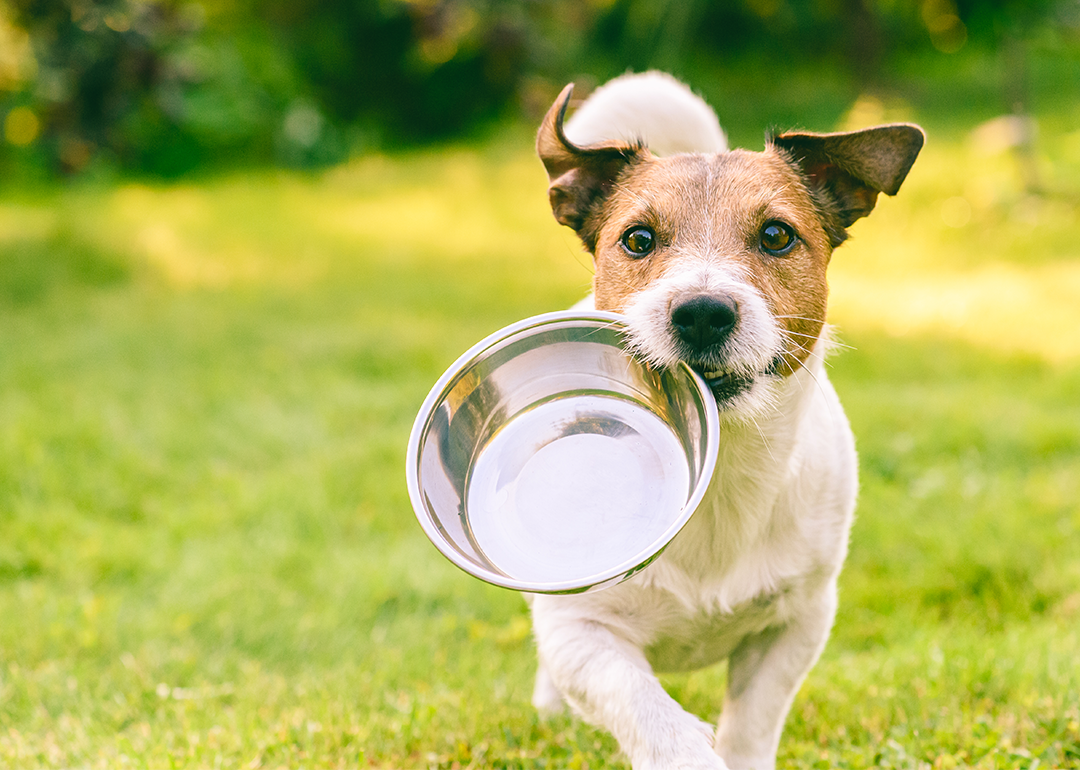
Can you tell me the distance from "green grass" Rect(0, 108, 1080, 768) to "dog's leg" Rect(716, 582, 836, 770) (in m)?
0.26

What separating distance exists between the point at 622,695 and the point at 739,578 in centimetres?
52

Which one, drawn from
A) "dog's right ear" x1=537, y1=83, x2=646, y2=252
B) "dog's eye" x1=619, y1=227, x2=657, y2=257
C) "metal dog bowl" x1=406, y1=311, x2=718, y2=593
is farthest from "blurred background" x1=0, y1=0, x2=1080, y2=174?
"metal dog bowl" x1=406, y1=311, x2=718, y2=593

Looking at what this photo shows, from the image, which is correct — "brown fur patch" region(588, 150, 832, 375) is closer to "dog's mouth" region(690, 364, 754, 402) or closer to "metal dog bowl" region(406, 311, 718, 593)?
"dog's mouth" region(690, 364, 754, 402)

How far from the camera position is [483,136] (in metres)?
14.6

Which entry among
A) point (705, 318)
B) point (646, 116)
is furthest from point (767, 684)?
point (646, 116)

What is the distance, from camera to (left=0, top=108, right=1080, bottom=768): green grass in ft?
10.8

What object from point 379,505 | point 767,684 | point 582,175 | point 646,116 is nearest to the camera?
point 767,684

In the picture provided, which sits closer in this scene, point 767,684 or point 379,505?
point 767,684

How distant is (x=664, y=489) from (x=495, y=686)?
1.34 meters

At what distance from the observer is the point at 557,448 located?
288 cm

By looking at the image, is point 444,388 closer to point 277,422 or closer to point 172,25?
point 277,422

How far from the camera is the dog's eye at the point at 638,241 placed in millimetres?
2898

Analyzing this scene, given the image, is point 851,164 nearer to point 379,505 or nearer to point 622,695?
point 622,695

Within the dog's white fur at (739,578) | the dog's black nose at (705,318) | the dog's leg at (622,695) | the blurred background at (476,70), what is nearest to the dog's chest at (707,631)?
the dog's white fur at (739,578)
